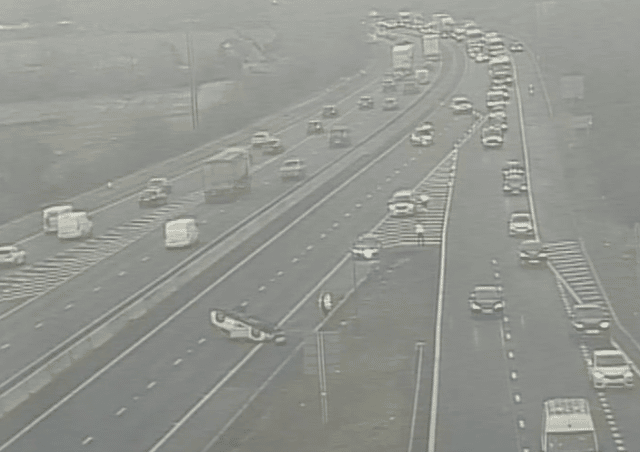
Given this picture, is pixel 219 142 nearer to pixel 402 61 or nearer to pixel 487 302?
pixel 402 61

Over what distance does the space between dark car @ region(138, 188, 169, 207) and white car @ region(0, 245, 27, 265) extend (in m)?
15.8

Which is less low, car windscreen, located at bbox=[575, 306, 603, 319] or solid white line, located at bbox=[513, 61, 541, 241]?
car windscreen, located at bbox=[575, 306, 603, 319]

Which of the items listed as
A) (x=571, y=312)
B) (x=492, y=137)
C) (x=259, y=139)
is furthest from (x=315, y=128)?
(x=571, y=312)

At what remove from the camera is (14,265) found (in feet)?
234

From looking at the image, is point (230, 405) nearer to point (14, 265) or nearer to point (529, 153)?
point (14, 265)

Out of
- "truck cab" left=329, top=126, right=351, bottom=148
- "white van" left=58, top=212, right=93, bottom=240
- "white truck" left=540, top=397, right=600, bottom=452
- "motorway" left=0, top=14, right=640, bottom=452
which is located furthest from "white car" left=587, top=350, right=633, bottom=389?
"truck cab" left=329, top=126, right=351, bottom=148

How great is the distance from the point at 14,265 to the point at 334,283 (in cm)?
1593

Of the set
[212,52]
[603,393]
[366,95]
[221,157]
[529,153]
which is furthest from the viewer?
[212,52]

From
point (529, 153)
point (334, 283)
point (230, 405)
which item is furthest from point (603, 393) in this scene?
point (529, 153)

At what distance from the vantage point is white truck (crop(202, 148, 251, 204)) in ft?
277

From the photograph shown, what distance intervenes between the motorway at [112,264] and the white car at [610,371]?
54.3 feet

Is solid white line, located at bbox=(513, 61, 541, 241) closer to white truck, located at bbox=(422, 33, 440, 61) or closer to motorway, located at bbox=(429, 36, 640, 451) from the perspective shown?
motorway, located at bbox=(429, 36, 640, 451)

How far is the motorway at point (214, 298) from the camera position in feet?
144

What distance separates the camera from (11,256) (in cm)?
7162
